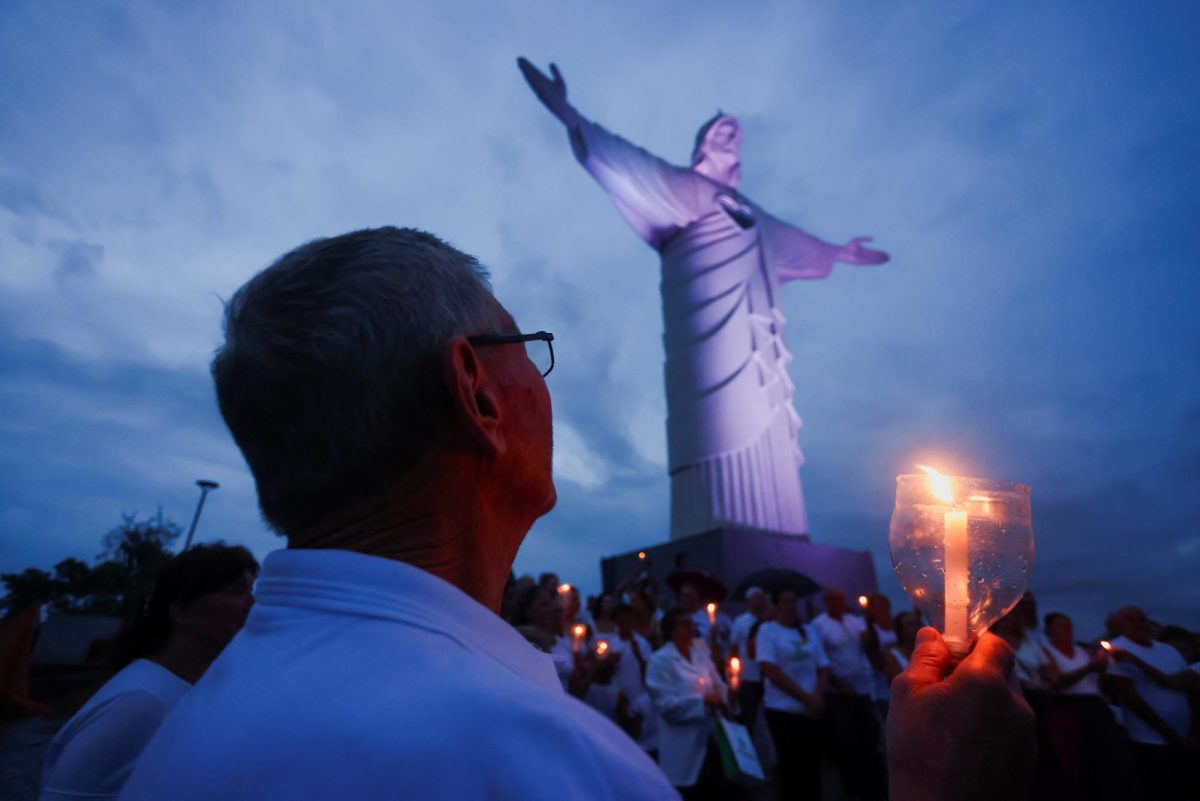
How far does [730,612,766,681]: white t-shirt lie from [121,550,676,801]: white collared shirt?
615 cm

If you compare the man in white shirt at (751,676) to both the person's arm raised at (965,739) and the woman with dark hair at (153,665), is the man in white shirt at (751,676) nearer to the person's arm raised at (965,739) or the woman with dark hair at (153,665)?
the woman with dark hair at (153,665)

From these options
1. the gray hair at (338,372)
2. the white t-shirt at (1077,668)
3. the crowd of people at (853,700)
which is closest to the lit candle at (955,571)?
the gray hair at (338,372)

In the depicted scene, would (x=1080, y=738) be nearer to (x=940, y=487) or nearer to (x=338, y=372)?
(x=940, y=487)

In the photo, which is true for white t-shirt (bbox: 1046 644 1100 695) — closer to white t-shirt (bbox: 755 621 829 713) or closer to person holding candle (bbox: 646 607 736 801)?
white t-shirt (bbox: 755 621 829 713)

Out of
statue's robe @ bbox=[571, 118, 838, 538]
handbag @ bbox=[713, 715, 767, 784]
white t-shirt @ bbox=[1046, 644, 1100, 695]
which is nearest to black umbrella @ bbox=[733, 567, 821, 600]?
statue's robe @ bbox=[571, 118, 838, 538]

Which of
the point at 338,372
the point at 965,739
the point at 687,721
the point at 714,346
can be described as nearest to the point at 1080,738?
the point at 687,721

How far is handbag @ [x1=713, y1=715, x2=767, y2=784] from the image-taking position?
4199 mm

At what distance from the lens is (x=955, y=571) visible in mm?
1089

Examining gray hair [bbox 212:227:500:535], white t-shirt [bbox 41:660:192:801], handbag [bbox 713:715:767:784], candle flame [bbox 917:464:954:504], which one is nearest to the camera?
gray hair [bbox 212:227:500:535]

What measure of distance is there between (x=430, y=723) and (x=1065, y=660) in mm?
5844

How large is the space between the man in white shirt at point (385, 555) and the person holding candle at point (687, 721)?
408 centimetres

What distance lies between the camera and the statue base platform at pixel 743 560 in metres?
13.5

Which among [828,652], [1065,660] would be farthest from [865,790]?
[1065,660]

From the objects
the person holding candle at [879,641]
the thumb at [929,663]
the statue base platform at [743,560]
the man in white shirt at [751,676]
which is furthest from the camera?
the statue base platform at [743,560]
